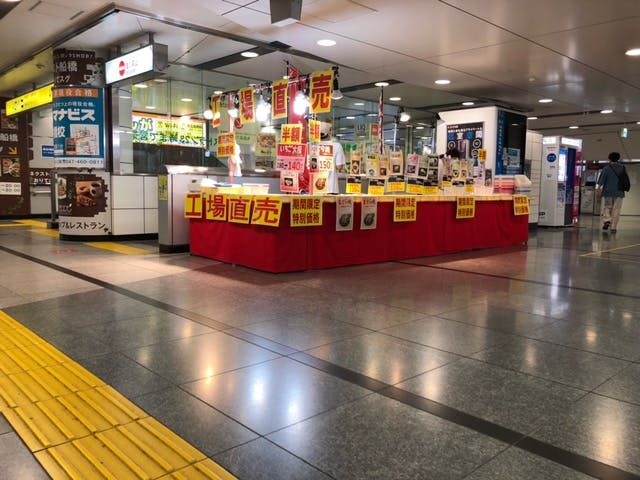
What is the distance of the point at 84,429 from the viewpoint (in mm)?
2262

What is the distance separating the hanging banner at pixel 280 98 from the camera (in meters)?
Result: 7.16

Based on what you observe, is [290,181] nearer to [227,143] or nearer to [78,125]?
[227,143]

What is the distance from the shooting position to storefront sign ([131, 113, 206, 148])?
1105 cm

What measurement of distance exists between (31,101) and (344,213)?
8857 millimetres

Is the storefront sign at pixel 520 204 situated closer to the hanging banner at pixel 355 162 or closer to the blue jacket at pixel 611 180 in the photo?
the hanging banner at pixel 355 162

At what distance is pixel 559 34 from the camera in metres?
6.52

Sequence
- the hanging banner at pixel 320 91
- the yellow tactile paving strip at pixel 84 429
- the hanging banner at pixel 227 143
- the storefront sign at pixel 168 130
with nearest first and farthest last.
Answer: the yellow tactile paving strip at pixel 84 429
the hanging banner at pixel 320 91
the hanging banner at pixel 227 143
the storefront sign at pixel 168 130

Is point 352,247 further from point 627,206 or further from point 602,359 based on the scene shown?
point 627,206

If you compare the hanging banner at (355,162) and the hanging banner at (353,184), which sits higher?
the hanging banner at (355,162)

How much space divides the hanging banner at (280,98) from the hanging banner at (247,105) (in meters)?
0.55

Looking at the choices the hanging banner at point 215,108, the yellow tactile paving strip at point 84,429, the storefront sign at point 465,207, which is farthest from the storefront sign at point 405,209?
the yellow tactile paving strip at point 84,429

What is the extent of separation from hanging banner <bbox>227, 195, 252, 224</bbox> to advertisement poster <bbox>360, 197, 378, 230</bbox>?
58.8 inches

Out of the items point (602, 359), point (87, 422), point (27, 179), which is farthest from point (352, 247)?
point (27, 179)

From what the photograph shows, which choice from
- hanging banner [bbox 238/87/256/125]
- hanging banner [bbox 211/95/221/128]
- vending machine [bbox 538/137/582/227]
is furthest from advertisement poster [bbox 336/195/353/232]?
vending machine [bbox 538/137/582/227]
